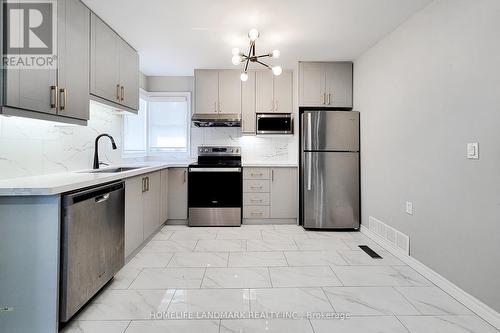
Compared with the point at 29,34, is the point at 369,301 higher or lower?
lower

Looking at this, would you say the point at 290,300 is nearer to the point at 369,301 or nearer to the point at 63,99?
the point at 369,301

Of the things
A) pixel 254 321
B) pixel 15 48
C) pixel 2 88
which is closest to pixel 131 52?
pixel 15 48

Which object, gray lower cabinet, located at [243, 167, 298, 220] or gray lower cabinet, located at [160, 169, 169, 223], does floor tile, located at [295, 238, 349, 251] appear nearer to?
gray lower cabinet, located at [243, 167, 298, 220]

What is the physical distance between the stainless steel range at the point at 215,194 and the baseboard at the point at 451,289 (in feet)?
6.80

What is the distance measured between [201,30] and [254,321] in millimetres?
2847

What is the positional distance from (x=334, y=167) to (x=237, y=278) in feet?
7.08

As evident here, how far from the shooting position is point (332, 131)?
12.3 feet

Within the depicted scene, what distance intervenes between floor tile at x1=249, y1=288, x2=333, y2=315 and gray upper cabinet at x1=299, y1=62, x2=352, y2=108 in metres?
2.74

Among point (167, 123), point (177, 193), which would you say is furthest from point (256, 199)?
point (167, 123)

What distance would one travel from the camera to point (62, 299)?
1.61 metres

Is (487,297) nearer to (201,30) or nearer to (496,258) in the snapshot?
(496,258)

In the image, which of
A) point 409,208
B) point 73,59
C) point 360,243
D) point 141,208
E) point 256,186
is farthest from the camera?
point 256,186

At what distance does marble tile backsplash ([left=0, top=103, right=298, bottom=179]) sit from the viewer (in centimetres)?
198

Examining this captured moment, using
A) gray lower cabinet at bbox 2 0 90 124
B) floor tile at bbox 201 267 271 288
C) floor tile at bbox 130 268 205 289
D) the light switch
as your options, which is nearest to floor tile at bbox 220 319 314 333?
floor tile at bbox 201 267 271 288
